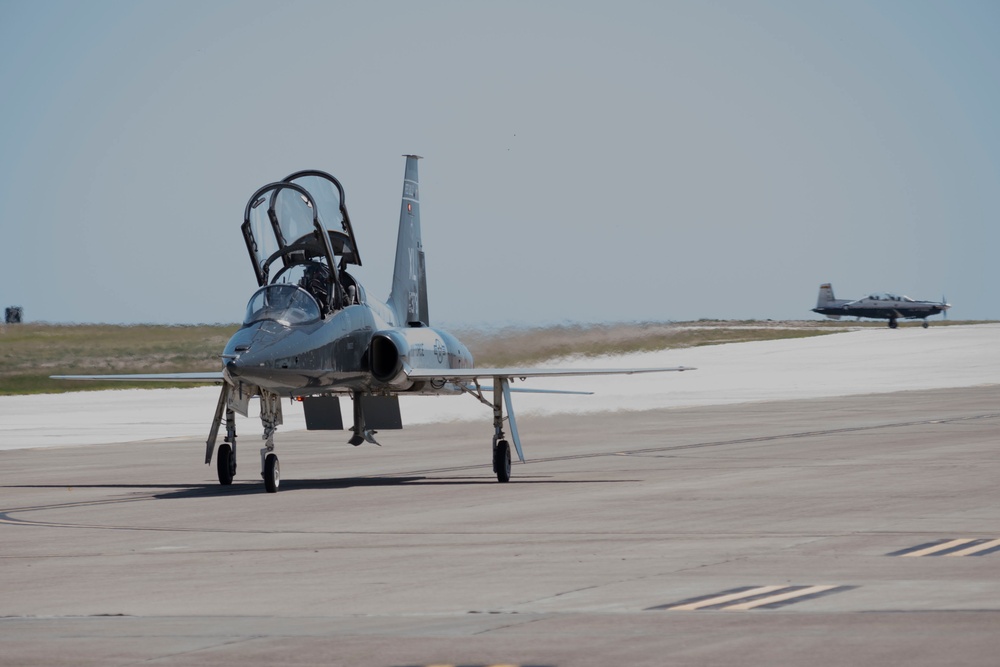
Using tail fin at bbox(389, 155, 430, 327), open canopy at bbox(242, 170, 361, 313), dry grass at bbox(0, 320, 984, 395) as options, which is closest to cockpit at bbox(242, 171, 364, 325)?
open canopy at bbox(242, 170, 361, 313)

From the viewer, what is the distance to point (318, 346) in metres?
19.8

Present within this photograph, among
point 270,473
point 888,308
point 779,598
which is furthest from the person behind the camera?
point 888,308

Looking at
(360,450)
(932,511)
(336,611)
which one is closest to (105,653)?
(336,611)

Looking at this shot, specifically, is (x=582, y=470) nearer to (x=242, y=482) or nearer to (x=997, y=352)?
(x=242, y=482)

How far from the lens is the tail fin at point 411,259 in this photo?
83.6 ft

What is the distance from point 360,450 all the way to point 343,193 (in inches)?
379

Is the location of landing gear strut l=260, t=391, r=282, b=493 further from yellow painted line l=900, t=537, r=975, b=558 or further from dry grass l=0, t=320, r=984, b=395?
dry grass l=0, t=320, r=984, b=395

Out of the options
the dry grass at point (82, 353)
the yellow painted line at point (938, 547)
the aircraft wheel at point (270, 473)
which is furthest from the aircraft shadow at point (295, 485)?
the dry grass at point (82, 353)

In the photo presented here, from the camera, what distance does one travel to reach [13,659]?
27.1ft

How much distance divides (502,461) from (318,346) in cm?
336

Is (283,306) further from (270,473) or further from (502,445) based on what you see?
(502,445)

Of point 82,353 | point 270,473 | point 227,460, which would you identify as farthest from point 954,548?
point 82,353

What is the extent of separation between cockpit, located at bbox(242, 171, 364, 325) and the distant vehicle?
88.0 meters

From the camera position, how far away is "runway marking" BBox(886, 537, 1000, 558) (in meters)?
12.1
